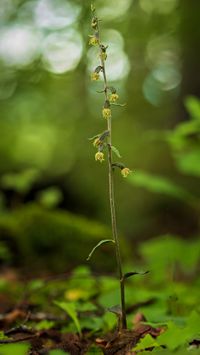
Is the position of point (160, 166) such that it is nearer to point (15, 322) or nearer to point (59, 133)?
point (59, 133)

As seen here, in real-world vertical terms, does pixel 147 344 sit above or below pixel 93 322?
below

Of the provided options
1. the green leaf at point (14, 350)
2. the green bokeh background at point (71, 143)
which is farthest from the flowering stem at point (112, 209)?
the green bokeh background at point (71, 143)

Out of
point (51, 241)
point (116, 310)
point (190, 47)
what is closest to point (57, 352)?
point (116, 310)

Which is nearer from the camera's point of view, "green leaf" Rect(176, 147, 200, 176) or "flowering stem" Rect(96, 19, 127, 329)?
"flowering stem" Rect(96, 19, 127, 329)

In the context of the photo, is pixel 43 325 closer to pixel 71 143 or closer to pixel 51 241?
pixel 51 241

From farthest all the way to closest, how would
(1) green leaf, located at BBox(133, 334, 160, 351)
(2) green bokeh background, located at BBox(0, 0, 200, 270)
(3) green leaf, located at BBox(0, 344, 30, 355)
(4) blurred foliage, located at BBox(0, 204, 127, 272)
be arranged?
(2) green bokeh background, located at BBox(0, 0, 200, 270)
(4) blurred foliage, located at BBox(0, 204, 127, 272)
(1) green leaf, located at BBox(133, 334, 160, 351)
(3) green leaf, located at BBox(0, 344, 30, 355)

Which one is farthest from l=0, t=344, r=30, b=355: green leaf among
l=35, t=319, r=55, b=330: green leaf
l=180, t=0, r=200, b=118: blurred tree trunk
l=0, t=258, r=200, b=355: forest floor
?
l=180, t=0, r=200, b=118: blurred tree trunk

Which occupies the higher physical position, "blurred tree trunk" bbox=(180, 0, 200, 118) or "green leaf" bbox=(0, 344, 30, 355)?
"blurred tree trunk" bbox=(180, 0, 200, 118)

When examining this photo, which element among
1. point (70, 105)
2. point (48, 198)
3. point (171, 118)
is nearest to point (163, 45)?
point (70, 105)

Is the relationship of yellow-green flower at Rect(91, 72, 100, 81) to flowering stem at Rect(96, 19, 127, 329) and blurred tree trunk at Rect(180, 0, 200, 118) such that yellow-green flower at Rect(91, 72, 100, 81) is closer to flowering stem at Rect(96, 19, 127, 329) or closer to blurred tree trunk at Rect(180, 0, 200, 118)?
flowering stem at Rect(96, 19, 127, 329)

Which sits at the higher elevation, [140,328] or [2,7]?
[2,7]

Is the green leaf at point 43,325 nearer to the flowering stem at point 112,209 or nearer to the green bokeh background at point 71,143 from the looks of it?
the flowering stem at point 112,209
